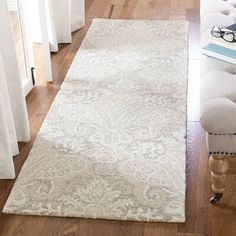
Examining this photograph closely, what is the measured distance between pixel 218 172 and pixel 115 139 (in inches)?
22.2

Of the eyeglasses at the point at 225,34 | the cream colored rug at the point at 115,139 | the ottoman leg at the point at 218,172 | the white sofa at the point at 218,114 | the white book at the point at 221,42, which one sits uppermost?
the eyeglasses at the point at 225,34

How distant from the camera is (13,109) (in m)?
2.13

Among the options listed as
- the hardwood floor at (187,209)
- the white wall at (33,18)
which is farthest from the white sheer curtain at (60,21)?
the hardwood floor at (187,209)

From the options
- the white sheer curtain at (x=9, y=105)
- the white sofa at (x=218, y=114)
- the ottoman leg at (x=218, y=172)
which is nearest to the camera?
the white sofa at (x=218, y=114)

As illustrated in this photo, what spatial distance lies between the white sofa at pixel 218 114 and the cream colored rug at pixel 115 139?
191mm

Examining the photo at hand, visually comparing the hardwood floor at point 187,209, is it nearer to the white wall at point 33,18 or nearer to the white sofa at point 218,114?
the white sofa at point 218,114

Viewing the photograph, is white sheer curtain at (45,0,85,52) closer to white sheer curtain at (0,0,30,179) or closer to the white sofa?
white sheer curtain at (0,0,30,179)

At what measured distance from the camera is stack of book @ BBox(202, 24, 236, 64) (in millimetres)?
1899

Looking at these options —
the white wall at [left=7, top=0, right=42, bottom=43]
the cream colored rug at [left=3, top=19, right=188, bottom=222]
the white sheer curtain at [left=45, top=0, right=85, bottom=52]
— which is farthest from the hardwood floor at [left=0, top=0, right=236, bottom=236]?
the white wall at [left=7, top=0, right=42, bottom=43]

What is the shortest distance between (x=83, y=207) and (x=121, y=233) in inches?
7.2

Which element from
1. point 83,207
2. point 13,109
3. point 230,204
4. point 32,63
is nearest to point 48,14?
point 32,63

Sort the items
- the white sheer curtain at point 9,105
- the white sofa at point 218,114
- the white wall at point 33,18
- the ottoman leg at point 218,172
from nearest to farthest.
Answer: the white sofa at point 218,114, the ottoman leg at point 218,172, the white sheer curtain at point 9,105, the white wall at point 33,18

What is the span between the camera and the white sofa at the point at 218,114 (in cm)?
166

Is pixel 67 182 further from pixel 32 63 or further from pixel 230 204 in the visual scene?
pixel 32 63
